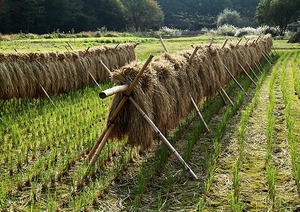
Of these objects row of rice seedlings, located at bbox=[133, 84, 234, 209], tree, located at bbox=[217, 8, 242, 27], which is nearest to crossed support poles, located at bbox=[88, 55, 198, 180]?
row of rice seedlings, located at bbox=[133, 84, 234, 209]

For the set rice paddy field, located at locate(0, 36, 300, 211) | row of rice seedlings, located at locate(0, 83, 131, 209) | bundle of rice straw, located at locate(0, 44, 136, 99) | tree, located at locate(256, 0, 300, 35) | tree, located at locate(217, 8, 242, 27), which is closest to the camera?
rice paddy field, located at locate(0, 36, 300, 211)

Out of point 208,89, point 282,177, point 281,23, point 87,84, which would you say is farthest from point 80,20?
point 282,177

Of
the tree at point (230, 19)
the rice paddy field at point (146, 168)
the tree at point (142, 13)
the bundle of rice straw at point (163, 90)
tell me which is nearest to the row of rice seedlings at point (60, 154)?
the rice paddy field at point (146, 168)

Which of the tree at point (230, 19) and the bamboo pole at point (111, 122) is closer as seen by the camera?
the bamboo pole at point (111, 122)

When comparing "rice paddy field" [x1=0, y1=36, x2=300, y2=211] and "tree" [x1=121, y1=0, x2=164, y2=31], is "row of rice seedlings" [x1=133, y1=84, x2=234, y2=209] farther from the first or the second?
"tree" [x1=121, y1=0, x2=164, y2=31]

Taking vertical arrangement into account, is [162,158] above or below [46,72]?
below

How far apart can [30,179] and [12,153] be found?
3.84ft

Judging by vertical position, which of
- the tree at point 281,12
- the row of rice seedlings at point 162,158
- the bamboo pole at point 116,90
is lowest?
the row of rice seedlings at point 162,158

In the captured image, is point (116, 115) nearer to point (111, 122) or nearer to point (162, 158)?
point (111, 122)

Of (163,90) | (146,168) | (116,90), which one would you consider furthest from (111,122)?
(163,90)

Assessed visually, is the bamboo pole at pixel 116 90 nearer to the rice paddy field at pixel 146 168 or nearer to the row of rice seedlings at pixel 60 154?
the rice paddy field at pixel 146 168

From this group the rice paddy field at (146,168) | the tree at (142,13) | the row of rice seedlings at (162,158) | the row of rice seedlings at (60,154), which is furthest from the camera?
the tree at (142,13)

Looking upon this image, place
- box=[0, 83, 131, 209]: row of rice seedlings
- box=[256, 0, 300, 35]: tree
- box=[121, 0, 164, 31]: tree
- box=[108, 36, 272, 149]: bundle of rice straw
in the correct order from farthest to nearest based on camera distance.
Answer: box=[121, 0, 164, 31]: tree → box=[256, 0, 300, 35]: tree → box=[108, 36, 272, 149]: bundle of rice straw → box=[0, 83, 131, 209]: row of rice seedlings

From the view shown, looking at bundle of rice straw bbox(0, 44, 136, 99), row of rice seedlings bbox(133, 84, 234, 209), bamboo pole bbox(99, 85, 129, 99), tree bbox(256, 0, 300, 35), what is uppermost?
tree bbox(256, 0, 300, 35)
